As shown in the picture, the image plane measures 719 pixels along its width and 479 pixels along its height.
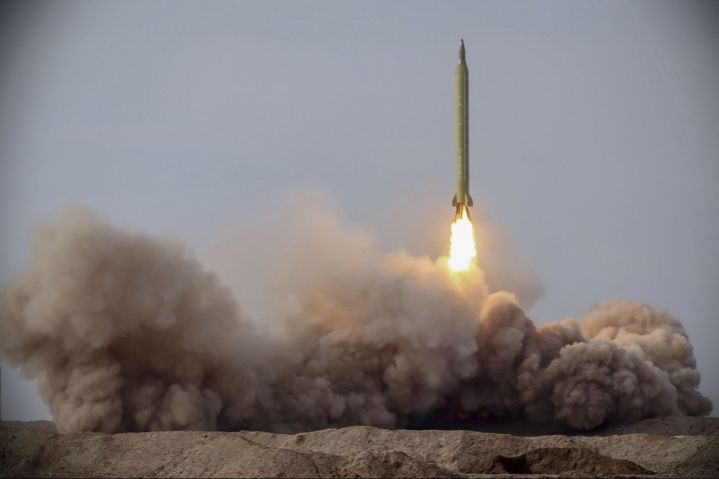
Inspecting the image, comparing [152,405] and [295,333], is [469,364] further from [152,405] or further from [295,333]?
[152,405]

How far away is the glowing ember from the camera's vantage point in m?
53.7

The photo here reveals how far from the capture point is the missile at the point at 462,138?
5334 cm

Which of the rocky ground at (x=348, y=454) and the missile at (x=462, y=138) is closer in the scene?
the rocky ground at (x=348, y=454)

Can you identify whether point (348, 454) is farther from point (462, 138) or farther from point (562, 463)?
point (462, 138)

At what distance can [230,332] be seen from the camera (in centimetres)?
5038

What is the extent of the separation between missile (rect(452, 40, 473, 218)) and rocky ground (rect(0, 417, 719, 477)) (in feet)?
32.6

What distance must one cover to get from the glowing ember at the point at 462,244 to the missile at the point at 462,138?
30 centimetres

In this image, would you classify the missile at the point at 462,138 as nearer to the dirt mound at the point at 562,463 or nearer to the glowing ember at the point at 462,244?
the glowing ember at the point at 462,244

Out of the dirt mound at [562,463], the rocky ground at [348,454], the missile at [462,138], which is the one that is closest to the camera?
the rocky ground at [348,454]

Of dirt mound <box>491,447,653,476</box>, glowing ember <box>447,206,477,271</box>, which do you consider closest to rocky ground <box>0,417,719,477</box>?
dirt mound <box>491,447,653,476</box>

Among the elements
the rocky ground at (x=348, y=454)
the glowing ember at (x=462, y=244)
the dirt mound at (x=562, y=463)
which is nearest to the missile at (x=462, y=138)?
the glowing ember at (x=462, y=244)

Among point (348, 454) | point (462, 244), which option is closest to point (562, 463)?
point (348, 454)

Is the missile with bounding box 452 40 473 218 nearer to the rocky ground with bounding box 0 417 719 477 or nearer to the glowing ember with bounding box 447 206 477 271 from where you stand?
the glowing ember with bounding box 447 206 477 271

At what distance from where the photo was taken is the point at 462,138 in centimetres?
5356
